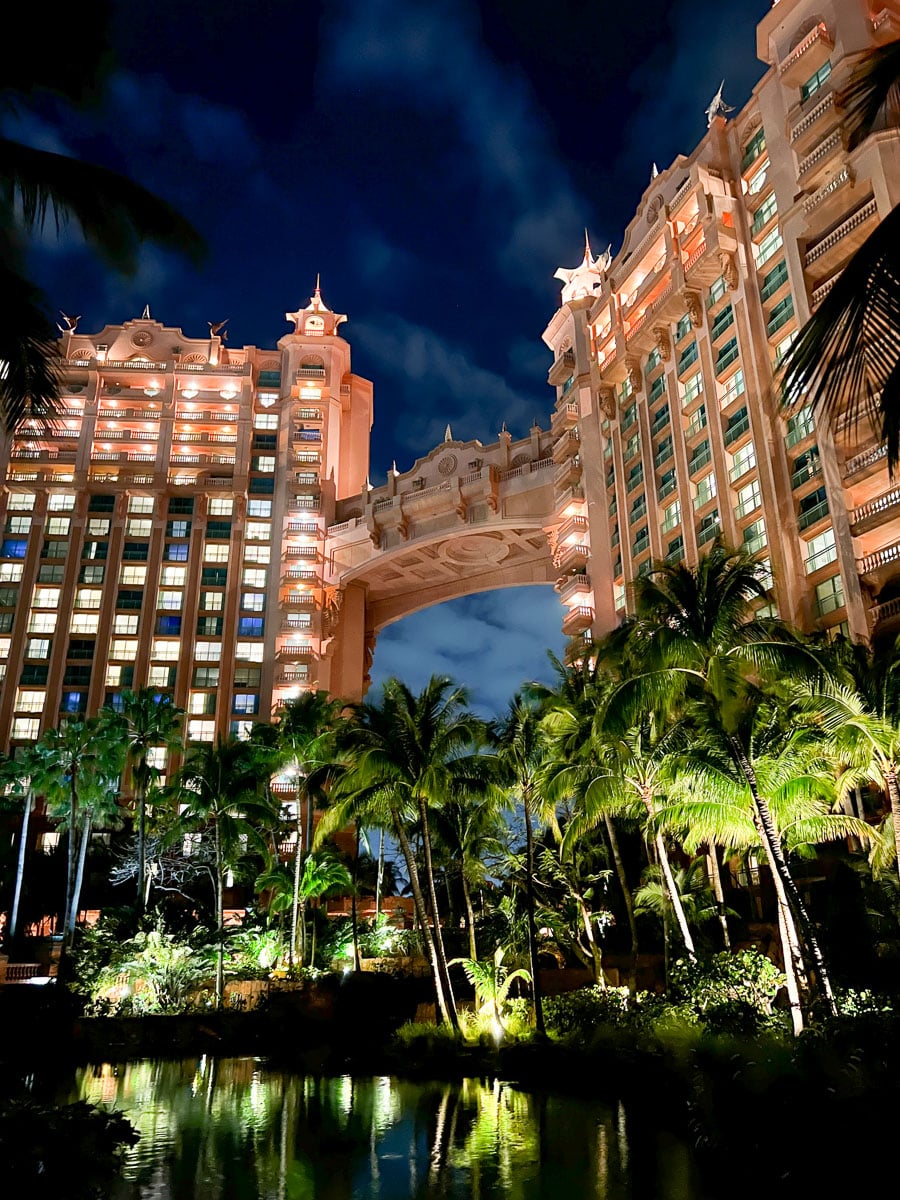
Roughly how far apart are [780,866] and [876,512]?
2525 centimetres

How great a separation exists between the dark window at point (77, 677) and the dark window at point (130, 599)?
19.2ft

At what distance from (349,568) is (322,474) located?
32.5 feet

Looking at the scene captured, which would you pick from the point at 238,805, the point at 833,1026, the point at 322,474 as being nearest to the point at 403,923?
the point at 238,805

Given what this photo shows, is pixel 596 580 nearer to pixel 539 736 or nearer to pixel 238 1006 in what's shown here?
pixel 539 736

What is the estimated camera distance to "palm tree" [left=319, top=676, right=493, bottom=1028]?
29.2 meters

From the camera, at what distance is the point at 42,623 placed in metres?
78.4

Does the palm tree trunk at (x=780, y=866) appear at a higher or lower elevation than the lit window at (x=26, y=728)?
lower

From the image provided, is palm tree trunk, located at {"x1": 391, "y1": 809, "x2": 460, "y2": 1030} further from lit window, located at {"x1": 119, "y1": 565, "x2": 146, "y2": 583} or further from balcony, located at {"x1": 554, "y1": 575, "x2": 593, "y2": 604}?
lit window, located at {"x1": 119, "y1": 565, "x2": 146, "y2": 583}

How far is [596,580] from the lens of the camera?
200 feet

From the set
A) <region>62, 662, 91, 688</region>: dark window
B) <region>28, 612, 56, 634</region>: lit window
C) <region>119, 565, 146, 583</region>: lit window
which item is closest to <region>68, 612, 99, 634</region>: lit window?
<region>28, 612, 56, 634</region>: lit window

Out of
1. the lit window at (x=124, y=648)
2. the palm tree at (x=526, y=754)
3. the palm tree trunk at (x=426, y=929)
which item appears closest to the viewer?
the palm tree trunk at (x=426, y=929)

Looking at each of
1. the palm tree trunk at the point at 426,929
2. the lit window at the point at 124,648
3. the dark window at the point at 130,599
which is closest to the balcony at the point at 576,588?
the palm tree trunk at the point at 426,929

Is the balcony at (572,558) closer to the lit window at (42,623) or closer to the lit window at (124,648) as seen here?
the lit window at (124,648)

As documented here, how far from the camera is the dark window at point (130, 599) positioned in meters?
79.0
